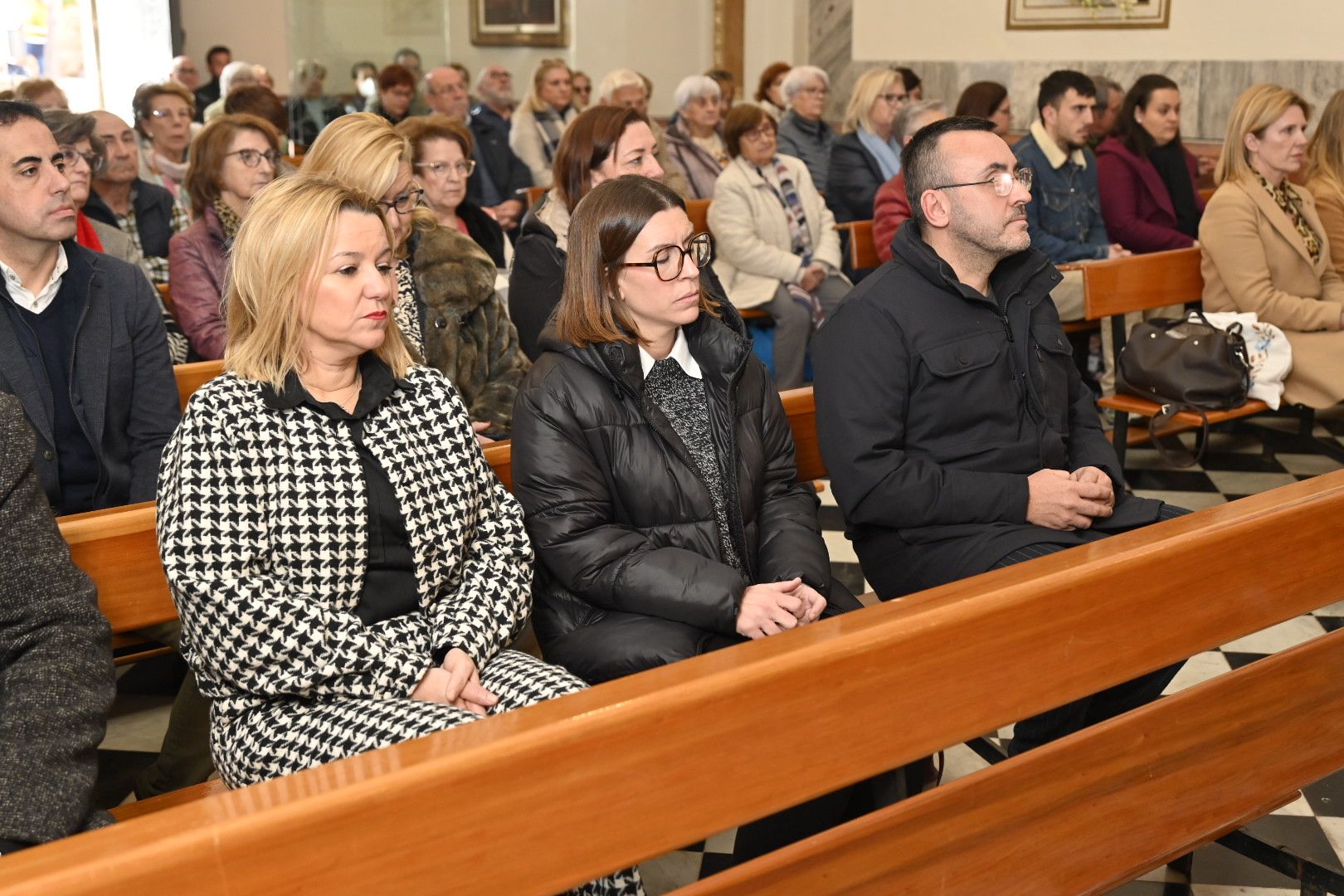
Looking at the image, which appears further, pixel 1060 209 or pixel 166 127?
pixel 166 127

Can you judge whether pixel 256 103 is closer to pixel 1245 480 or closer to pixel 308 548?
pixel 1245 480

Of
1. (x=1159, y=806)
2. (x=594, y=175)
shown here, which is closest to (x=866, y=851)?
(x=1159, y=806)

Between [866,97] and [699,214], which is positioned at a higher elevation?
[866,97]

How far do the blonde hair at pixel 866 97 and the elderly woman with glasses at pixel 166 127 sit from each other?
3295 mm

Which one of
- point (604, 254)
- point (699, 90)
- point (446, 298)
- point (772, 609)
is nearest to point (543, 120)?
point (699, 90)

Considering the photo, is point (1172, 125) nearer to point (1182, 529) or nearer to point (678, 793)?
point (1182, 529)

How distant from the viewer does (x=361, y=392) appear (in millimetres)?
2162

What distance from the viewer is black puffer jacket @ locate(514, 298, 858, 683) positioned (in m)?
2.28

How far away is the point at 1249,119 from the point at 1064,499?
2886 mm

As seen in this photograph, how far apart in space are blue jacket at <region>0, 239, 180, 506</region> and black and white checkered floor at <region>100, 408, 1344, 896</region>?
0.60 meters

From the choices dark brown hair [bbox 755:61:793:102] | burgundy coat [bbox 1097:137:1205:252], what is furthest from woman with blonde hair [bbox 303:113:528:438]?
dark brown hair [bbox 755:61:793:102]

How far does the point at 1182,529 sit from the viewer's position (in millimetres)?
1910

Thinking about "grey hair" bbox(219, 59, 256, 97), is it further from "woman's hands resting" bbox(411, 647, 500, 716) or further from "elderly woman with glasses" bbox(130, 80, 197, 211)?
"woman's hands resting" bbox(411, 647, 500, 716)

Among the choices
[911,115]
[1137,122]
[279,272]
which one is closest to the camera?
[279,272]
